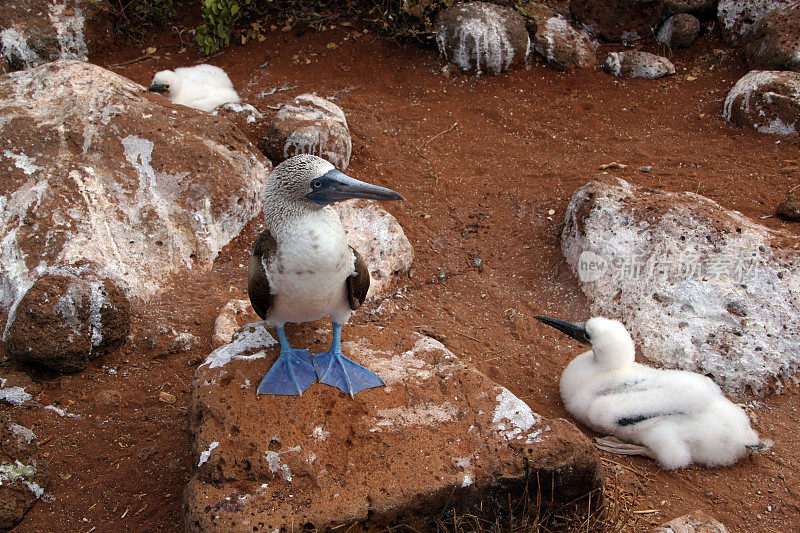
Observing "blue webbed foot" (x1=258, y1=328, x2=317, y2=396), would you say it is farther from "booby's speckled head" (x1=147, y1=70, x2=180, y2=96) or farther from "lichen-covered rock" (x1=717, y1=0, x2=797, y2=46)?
"lichen-covered rock" (x1=717, y1=0, x2=797, y2=46)

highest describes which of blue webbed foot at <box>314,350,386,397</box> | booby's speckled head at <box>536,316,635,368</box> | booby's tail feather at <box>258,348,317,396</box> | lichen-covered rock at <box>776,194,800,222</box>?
lichen-covered rock at <box>776,194,800,222</box>

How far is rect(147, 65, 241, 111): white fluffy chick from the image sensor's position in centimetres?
629

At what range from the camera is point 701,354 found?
3.93m

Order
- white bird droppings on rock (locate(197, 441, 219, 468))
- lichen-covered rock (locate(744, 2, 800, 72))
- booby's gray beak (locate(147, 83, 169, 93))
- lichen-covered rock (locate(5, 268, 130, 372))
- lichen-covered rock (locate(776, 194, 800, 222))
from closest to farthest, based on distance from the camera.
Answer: white bird droppings on rock (locate(197, 441, 219, 468)) < lichen-covered rock (locate(5, 268, 130, 372)) < lichen-covered rock (locate(776, 194, 800, 222)) < booby's gray beak (locate(147, 83, 169, 93)) < lichen-covered rock (locate(744, 2, 800, 72))

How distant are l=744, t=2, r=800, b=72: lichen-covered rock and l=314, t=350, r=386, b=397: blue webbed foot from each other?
618cm

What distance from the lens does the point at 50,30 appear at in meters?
7.13

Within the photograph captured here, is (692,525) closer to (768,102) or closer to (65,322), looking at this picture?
(65,322)

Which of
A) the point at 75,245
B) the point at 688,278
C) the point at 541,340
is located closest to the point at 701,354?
the point at 688,278

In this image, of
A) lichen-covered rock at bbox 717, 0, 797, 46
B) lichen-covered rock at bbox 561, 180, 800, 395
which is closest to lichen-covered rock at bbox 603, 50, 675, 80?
lichen-covered rock at bbox 717, 0, 797, 46

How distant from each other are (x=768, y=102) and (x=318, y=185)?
5466 millimetres

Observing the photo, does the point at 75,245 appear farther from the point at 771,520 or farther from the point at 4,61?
the point at 771,520

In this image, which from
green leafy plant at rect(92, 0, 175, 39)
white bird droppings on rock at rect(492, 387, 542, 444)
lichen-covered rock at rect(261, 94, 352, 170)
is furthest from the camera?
green leafy plant at rect(92, 0, 175, 39)

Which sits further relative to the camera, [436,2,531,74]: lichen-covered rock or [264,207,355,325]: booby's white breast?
[436,2,531,74]: lichen-covered rock

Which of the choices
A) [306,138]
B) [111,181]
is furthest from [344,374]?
[306,138]
